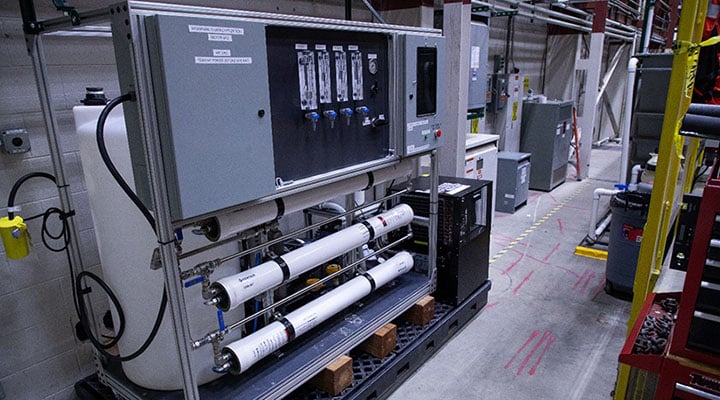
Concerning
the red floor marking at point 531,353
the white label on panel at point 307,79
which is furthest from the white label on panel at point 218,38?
the red floor marking at point 531,353

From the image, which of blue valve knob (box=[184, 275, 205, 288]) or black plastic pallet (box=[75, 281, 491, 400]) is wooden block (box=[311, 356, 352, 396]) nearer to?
black plastic pallet (box=[75, 281, 491, 400])

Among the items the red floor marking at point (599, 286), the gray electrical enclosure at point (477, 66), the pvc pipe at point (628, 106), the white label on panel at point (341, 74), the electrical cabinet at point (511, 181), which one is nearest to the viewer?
the white label on panel at point (341, 74)

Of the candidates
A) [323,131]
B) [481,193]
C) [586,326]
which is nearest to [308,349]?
[323,131]

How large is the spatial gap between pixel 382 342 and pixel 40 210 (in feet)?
5.92

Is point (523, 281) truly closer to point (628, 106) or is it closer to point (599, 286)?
point (599, 286)

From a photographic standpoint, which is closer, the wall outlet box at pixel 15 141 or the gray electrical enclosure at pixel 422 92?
the wall outlet box at pixel 15 141

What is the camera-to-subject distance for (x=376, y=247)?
10.2 ft

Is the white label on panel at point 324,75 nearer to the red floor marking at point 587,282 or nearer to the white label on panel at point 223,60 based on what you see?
the white label on panel at point 223,60

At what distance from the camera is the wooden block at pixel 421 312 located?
2.71 metres

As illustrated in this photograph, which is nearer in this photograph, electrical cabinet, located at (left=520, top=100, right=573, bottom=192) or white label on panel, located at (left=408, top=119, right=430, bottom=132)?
white label on panel, located at (left=408, top=119, right=430, bottom=132)

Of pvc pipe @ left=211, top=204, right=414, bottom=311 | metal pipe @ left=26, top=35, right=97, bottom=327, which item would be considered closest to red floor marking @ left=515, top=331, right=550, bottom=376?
pvc pipe @ left=211, top=204, right=414, bottom=311

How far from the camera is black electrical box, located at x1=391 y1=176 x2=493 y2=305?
2842 millimetres

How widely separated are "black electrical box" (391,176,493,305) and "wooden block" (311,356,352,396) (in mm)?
1008

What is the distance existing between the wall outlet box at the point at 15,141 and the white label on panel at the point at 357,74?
151cm
